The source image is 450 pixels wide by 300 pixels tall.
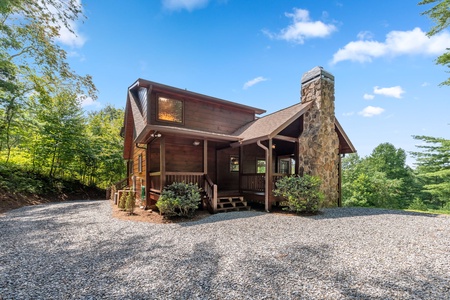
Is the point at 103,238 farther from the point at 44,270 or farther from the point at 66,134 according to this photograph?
the point at 66,134

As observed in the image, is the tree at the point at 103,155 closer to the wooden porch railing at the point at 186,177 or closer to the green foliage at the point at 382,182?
the wooden porch railing at the point at 186,177

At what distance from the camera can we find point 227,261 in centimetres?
367

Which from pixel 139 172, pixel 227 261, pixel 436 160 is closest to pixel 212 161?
pixel 139 172

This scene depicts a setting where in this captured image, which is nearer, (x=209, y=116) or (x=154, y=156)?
(x=154, y=156)

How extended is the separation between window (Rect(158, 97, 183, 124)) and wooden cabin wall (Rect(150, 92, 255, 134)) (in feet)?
0.67

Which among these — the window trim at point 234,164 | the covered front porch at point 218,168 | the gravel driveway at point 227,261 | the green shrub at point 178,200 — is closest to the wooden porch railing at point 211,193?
the covered front porch at point 218,168

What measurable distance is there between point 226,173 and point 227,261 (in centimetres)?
773

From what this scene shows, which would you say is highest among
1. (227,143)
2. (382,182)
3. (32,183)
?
(227,143)

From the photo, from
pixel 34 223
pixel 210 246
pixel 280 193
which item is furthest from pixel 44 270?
pixel 280 193

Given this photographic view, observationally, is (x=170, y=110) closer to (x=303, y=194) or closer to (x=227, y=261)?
(x=303, y=194)

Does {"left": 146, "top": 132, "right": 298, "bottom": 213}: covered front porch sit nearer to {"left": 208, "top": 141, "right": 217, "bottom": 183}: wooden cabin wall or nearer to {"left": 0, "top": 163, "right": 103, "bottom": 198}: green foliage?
{"left": 208, "top": 141, "right": 217, "bottom": 183}: wooden cabin wall

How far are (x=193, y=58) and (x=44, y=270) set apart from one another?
42.1ft

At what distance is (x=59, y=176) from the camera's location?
16.0 m

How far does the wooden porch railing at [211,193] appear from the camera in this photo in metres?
8.21
